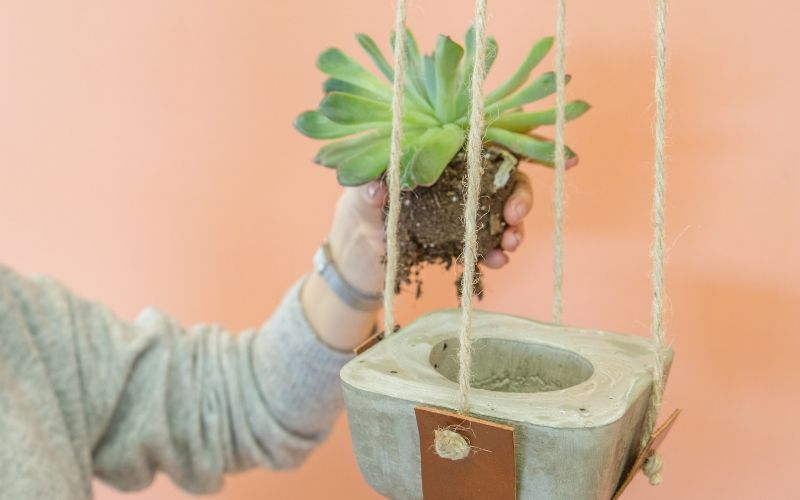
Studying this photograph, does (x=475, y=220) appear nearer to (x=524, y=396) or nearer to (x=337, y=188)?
(x=524, y=396)

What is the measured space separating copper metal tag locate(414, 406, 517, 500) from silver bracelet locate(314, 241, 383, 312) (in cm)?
36

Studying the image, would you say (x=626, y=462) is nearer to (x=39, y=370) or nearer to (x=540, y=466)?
(x=540, y=466)

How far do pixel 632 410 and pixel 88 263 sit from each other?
86 cm

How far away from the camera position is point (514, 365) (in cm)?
41

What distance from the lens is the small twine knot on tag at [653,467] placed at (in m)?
0.35

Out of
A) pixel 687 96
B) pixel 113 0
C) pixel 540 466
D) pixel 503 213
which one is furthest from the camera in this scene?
pixel 113 0

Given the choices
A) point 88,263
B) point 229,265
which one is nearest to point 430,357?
point 229,265

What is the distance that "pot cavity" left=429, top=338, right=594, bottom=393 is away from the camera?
391 mm

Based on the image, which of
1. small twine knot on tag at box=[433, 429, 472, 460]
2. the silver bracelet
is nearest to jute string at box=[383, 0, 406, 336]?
small twine knot on tag at box=[433, 429, 472, 460]

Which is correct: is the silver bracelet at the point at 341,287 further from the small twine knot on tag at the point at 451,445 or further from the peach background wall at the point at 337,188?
the small twine knot on tag at the point at 451,445

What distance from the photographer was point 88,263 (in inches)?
37.6

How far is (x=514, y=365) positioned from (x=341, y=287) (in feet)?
0.99

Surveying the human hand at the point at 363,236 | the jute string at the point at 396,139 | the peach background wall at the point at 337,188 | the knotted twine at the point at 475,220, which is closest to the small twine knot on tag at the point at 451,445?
the knotted twine at the point at 475,220

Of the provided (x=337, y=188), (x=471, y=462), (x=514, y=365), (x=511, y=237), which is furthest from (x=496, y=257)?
(x=337, y=188)
